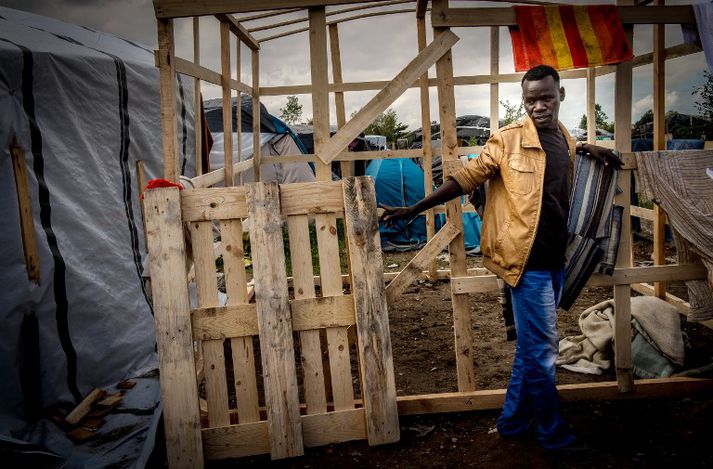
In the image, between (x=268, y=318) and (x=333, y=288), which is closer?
(x=268, y=318)

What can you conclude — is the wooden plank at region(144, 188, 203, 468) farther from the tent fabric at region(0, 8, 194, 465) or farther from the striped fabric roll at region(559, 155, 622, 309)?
the striped fabric roll at region(559, 155, 622, 309)

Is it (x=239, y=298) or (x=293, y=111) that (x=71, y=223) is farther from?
(x=293, y=111)

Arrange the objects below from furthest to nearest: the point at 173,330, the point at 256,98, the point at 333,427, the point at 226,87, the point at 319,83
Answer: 1. the point at 256,98
2. the point at 226,87
3. the point at 319,83
4. the point at 333,427
5. the point at 173,330

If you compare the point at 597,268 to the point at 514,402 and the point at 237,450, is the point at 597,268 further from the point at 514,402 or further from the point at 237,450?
the point at 237,450

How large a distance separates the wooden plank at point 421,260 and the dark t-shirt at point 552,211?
68 cm

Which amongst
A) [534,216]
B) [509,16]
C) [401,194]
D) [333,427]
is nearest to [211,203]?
[333,427]

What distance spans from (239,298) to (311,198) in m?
0.75

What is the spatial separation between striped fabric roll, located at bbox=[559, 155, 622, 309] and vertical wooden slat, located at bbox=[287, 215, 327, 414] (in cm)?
161

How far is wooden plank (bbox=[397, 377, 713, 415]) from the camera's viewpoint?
3.51 metres

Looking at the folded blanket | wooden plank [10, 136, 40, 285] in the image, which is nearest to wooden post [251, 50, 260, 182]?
wooden plank [10, 136, 40, 285]

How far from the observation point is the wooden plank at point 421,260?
11.0 ft

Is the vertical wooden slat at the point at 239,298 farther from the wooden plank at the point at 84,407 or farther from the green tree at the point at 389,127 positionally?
the green tree at the point at 389,127

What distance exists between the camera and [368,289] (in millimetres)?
3064

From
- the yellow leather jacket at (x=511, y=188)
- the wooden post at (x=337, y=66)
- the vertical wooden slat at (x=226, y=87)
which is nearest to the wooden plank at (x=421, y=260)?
the yellow leather jacket at (x=511, y=188)
